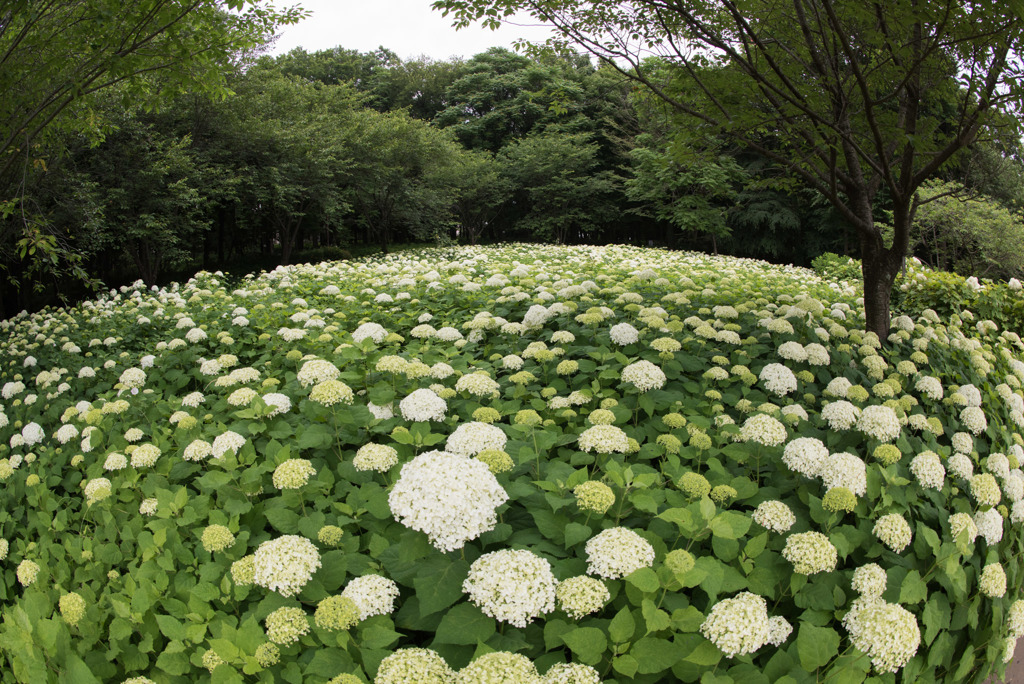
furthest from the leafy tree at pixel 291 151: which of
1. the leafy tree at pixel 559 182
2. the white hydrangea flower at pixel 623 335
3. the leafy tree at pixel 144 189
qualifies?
the white hydrangea flower at pixel 623 335

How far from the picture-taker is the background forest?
9625 millimetres

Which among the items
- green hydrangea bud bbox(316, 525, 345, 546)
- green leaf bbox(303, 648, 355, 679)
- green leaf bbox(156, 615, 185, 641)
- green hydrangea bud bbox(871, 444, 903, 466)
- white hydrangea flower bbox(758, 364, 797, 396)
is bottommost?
green leaf bbox(156, 615, 185, 641)

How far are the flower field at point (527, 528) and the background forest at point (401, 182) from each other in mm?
3497

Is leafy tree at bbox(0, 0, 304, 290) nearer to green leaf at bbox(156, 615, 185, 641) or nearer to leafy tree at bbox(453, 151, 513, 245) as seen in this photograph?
green leaf at bbox(156, 615, 185, 641)

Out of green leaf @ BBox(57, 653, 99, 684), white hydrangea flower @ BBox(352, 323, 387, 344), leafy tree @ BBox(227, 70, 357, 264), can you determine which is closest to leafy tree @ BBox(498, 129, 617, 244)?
leafy tree @ BBox(227, 70, 357, 264)

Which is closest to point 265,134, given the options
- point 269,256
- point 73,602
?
point 269,256

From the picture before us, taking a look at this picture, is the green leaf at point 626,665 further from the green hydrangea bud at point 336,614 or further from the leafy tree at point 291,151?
the leafy tree at point 291,151

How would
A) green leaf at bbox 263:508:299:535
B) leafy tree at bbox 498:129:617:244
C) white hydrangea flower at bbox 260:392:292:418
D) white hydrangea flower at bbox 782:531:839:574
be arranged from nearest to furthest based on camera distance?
1. white hydrangea flower at bbox 782:531:839:574
2. green leaf at bbox 263:508:299:535
3. white hydrangea flower at bbox 260:392:292:418
4. leafy tree at bbox 498:129:617:244

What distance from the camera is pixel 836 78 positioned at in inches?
164

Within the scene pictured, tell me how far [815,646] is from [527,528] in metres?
1.06

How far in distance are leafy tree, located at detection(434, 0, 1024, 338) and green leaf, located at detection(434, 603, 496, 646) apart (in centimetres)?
437

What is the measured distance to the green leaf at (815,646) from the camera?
5.57 feet

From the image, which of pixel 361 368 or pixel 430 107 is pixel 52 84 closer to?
pixel 361 368

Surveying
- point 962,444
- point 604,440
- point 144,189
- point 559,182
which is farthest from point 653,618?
point 559,182
